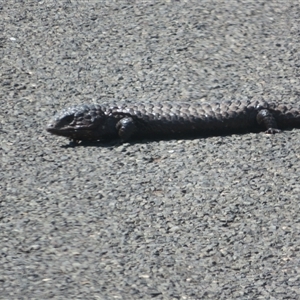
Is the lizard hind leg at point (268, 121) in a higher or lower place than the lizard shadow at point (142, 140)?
higher

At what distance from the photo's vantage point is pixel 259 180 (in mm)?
7145

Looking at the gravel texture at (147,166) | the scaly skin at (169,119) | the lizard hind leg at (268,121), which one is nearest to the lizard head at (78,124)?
the scaly skin at (169,119)

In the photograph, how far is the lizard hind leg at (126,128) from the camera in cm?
793

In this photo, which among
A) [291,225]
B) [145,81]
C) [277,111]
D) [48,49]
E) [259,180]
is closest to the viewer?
[291,225]

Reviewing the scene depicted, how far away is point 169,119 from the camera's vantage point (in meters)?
7.97

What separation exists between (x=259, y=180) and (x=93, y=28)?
4116 mm

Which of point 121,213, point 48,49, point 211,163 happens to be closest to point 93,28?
point 48,49

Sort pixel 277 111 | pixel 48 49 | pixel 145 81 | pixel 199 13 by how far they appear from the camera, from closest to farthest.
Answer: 1. pixel 277 111
2. pixel 145 81
3. pixel 48 49
4. pixel 199 13

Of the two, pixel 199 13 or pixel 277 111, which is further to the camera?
pixel 199 13

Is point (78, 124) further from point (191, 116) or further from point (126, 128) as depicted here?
point (191, 116)

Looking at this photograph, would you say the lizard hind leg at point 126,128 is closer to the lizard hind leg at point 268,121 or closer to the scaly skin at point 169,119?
the scaly skin at point 169,119

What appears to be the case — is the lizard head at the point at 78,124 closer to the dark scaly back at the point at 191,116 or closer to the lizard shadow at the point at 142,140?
the lizard shadow at the point at 142,140

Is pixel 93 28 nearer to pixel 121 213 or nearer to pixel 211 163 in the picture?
pixel 211 163

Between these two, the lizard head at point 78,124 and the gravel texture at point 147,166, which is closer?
the gravel texture at point 147,166
